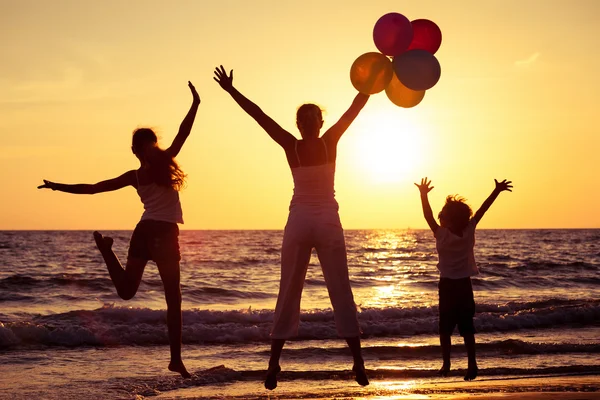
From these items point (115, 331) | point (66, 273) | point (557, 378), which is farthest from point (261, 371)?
point (66, 273)

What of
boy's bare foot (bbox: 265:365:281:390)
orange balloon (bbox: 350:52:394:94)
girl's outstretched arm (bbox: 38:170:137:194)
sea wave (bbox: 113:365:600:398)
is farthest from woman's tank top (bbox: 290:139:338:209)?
sea wave (bbox: 113:365:600:398)

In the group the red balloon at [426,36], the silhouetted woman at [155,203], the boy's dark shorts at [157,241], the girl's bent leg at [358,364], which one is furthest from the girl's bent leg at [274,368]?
the red balloon at [426,36]

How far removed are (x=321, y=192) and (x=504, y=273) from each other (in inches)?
1270

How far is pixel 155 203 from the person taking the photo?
7094 millimetres

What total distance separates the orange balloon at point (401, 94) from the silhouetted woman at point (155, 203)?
6.81 ft

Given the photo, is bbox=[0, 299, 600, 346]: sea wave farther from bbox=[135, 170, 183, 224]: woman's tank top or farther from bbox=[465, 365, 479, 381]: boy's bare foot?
bbox=[135, 170, 183, 224]: woman's tank top

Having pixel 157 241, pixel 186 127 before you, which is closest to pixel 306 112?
pixel 186 127

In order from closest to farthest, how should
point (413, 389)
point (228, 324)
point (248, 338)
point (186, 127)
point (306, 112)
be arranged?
point (306, 112) → point (186, 127) → point (413, 389) → point (248, 338) → point (228, 324)

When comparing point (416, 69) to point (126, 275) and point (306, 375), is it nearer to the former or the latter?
point (126, 275)

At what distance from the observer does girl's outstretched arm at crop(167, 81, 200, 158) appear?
22.8ft

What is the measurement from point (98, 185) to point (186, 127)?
1050 mm

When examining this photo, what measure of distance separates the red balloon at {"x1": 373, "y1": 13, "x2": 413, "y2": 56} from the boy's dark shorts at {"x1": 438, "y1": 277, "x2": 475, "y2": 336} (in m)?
2.79

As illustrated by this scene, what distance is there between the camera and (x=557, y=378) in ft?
33.6

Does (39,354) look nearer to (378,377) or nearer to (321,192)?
(378,377)
